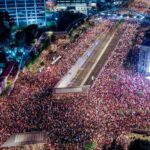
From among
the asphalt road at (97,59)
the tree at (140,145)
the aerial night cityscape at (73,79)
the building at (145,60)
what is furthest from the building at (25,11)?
the tree at (140,145)

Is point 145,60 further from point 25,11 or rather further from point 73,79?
point 25,11

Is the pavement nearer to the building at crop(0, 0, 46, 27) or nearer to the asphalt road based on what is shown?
the asphalt road

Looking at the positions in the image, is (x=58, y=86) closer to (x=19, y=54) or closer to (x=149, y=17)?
(x=19, y=54)

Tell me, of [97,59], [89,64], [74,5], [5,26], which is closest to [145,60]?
[89,64]

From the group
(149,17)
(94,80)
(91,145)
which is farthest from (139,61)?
(149,17)

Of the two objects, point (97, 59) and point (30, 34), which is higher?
point (30, 34)

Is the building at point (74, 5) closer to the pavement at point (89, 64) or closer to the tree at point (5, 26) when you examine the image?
the tree at point (5, 26)
